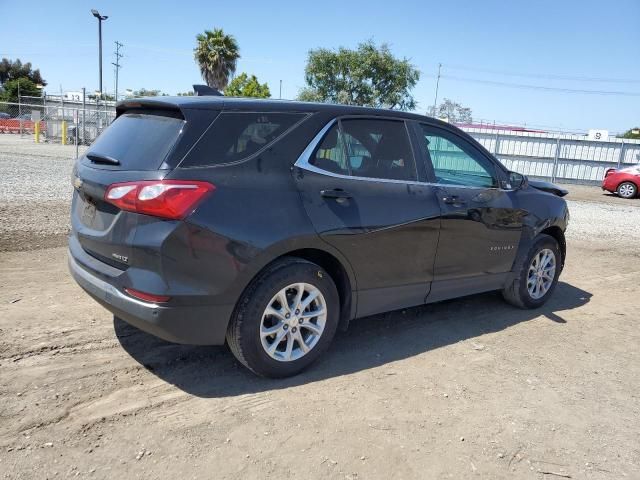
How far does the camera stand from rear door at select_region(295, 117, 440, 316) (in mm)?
3533

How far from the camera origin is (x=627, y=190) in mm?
18875

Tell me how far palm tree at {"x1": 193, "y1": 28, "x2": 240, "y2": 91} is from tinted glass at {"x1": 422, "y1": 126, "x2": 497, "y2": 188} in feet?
122

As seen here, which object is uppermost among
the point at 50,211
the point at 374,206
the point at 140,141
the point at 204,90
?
the point at 204,90

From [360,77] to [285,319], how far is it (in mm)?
35605

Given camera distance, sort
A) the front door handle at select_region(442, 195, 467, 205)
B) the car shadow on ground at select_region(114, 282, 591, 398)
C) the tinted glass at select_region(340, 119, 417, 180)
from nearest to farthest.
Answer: the car shadow on ground at select_region(114, 282, 591, 398)
the tinted glass at select_region(340, 119, 417, 180)
the front door handle at select_region(442, 195, 467, 205)

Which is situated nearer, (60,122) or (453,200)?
(453,200)

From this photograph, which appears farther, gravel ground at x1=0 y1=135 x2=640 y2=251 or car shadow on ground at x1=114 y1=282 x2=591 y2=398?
gravel ground at x1=0 y1=135 x2=640 y2=251

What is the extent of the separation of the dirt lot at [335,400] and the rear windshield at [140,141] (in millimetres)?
1397

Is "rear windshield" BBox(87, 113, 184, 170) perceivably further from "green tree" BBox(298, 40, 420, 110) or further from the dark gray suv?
"green tree" BBox(298, 40, 420, 110)

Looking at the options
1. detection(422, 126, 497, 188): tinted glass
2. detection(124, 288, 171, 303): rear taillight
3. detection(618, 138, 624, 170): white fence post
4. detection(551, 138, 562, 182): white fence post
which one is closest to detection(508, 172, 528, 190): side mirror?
detection(422, 126, 497, 188): tinted glass

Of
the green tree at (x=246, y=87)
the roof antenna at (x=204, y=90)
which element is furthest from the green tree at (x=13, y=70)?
the roof antenna at (x=204, y=90)

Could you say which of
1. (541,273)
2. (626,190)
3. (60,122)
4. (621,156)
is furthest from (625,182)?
(60,122)

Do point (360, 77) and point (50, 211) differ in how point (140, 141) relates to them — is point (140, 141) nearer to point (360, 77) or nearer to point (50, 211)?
point (50, 211)

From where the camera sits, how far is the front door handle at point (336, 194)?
3.51 metres
